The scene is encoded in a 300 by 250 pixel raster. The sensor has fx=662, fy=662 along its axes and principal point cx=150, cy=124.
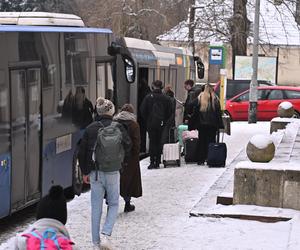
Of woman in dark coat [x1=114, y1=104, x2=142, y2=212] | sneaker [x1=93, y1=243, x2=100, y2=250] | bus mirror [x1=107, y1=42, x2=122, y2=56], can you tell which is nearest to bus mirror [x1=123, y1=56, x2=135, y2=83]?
bus mirror [x1=107, y1=42, x2=122, y2=56]

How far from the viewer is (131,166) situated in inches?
344

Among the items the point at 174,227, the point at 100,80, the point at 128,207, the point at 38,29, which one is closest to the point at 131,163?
the point at 128,207

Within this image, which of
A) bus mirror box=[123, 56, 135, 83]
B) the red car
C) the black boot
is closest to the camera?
the black boot

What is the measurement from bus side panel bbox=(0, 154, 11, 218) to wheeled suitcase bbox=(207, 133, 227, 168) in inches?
225

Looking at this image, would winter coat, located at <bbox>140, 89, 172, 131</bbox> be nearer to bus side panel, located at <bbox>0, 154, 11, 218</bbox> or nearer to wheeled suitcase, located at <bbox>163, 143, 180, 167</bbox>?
wheeled suitcase, located at <bbox>163, 143, 180, 167</bbox>

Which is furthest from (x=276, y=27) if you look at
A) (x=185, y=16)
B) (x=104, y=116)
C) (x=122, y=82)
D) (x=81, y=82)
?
(x=104, y=116)

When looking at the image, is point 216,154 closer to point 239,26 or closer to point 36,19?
point 36,19

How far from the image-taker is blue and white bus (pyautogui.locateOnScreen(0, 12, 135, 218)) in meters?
8.05

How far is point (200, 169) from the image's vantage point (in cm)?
1314

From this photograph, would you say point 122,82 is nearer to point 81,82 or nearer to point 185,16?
point 81,82

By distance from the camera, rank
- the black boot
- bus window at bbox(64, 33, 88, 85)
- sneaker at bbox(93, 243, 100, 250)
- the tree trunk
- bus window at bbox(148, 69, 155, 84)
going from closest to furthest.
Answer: sneaker at bbox(93, 243, 100, 250) < the black boot < bus window at bbox(64, 33, 88, 85) < bus window at bbox(148, 69, 155, 84) < the tree trunk

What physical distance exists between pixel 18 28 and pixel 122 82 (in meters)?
5.79

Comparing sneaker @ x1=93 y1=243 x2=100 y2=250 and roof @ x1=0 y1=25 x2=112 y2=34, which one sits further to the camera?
roof @ x1=0 y1=25 x2=112 y2=34

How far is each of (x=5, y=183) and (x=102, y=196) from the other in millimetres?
1420
